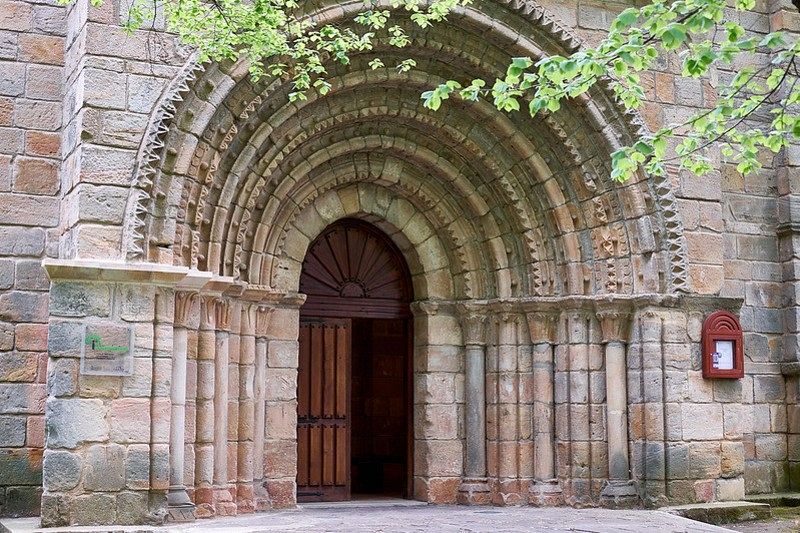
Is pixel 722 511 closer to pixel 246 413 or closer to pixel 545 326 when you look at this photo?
pixel 545 326

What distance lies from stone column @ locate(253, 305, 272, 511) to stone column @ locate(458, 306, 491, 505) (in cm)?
199

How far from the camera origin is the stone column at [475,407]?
943 cm

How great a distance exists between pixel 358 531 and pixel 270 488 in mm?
1539

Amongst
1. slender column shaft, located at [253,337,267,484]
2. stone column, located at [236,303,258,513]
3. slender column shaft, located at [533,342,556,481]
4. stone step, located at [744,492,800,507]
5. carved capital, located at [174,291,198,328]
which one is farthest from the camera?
stone step, located at [744,492,800,507]

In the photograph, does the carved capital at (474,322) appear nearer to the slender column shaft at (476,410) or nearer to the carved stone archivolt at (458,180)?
the slender column shaft at (476,410)

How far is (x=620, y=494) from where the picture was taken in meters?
8.77

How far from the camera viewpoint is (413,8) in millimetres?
7727

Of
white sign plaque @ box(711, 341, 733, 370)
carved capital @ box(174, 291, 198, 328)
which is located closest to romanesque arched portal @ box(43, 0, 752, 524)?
carved capital @ box(174, 291, 198, 328)

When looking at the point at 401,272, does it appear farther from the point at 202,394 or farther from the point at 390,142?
the point at 202,394

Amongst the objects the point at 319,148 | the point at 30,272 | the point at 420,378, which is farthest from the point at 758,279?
the point at 30,272

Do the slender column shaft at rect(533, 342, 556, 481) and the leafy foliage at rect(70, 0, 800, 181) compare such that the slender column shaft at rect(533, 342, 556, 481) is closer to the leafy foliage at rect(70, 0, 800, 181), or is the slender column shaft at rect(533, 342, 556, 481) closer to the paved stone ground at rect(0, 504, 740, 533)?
the paved stone ground at rect(0, 504, 740, 533)

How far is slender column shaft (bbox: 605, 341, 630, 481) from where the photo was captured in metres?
8.88

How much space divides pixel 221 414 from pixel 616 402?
3460mm

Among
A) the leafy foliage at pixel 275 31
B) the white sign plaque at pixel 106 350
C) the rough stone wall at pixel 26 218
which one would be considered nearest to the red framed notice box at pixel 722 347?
the leafy foliage at pixel 275 31
